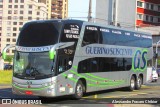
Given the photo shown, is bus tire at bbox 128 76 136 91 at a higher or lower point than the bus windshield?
lower

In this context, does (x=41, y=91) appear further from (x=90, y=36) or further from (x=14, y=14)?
(x=14, y=14)

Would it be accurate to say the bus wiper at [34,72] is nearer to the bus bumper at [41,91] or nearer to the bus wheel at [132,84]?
the bus bumper at [41,91]

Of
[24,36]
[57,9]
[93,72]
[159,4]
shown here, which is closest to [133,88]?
[93,72]

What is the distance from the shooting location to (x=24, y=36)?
59.8 feet

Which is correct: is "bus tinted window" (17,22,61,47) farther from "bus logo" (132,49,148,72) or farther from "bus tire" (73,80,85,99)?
"bus logo" (132,49,148,72)

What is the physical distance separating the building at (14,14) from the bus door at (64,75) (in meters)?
119

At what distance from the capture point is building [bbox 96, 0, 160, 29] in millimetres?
88812

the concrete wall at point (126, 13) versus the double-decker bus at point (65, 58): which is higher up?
the concrete wall at point (126, 13)

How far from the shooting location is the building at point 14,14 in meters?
139

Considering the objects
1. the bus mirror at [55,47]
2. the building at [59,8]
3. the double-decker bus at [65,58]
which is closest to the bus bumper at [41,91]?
the double-decker bus at [65,58]

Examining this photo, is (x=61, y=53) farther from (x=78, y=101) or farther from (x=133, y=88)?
(x=133, y=88)

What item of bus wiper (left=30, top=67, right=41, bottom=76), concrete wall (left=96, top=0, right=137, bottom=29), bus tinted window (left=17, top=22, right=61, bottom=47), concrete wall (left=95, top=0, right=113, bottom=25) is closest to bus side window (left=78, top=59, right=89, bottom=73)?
bus tinted window (left=17, top=22, right=61, bottom=47)

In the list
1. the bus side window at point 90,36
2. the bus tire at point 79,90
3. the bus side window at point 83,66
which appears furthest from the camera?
the bus side window at point 90,36

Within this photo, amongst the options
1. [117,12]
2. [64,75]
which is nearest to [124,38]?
[64,75]
